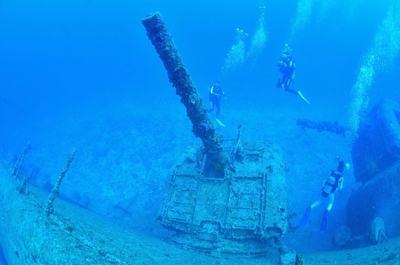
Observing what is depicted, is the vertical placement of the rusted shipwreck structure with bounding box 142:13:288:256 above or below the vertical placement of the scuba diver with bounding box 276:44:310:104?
below

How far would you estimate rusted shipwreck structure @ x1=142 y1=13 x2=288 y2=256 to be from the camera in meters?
5.04

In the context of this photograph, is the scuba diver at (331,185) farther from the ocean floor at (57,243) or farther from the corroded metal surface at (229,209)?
the ocean floor at (57,243)

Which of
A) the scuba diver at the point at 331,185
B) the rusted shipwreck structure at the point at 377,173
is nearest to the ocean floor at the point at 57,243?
the rusted shipwreck structure at the point at 377,173

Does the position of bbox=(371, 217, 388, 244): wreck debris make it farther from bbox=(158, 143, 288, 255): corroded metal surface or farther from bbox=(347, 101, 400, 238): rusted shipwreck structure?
bbox=(158, 143, 288, 255): corroded metal surface

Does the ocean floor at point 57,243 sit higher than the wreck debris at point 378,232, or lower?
lower

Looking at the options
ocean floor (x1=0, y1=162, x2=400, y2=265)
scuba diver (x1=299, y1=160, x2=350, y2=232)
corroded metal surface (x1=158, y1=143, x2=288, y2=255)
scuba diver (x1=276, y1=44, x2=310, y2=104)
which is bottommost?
ocean floor (x1=0, y1=162, x2=400, y2=265)

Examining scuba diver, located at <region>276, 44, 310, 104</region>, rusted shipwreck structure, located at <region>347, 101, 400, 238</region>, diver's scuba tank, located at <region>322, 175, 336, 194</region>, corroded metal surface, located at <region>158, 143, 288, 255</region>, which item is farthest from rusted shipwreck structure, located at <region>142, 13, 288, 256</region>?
scuba diver, located at <region>276, 44, 310, 104</region>

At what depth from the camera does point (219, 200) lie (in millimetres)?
5617

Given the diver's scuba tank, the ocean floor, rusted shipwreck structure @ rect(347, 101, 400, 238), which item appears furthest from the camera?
the diver's scuba tank

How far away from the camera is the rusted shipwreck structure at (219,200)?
16.5 feet

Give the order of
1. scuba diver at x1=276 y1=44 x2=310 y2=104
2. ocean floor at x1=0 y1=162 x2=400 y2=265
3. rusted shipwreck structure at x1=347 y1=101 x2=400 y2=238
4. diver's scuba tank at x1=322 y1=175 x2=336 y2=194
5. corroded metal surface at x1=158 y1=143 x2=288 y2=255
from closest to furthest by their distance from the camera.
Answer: ocean floor at x1=0 y1=162 x2=400 y2=265 → corroded metal surface at x1=158 y1=143 x2=288 y2=255 → rusted shipwreck structure at x1=347 y1=101 x2=400 y2=238 → diver's scuba tank at x1=322 y1=175 x2=336 y2=194 → scuba diver at x1=276 y1=44 x2=310 y2=104

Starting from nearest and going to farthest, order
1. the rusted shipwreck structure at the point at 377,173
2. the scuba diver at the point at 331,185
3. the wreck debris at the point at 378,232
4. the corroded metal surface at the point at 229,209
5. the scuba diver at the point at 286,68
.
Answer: the wreck debris at the point at 378,232, the corroded metal surface at the point at 229,209, the rusted shipwreck structure at the point at 377,173, the scuba diver at the point at 331,185, the scuba diver at the point at 286,68

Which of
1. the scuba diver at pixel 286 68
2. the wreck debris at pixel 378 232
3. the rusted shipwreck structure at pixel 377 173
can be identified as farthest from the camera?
the scuba diver at pixel 286 68

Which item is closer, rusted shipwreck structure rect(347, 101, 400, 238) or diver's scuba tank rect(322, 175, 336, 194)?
rusted shipwreck structure rect(347, 101, 400, 238)
